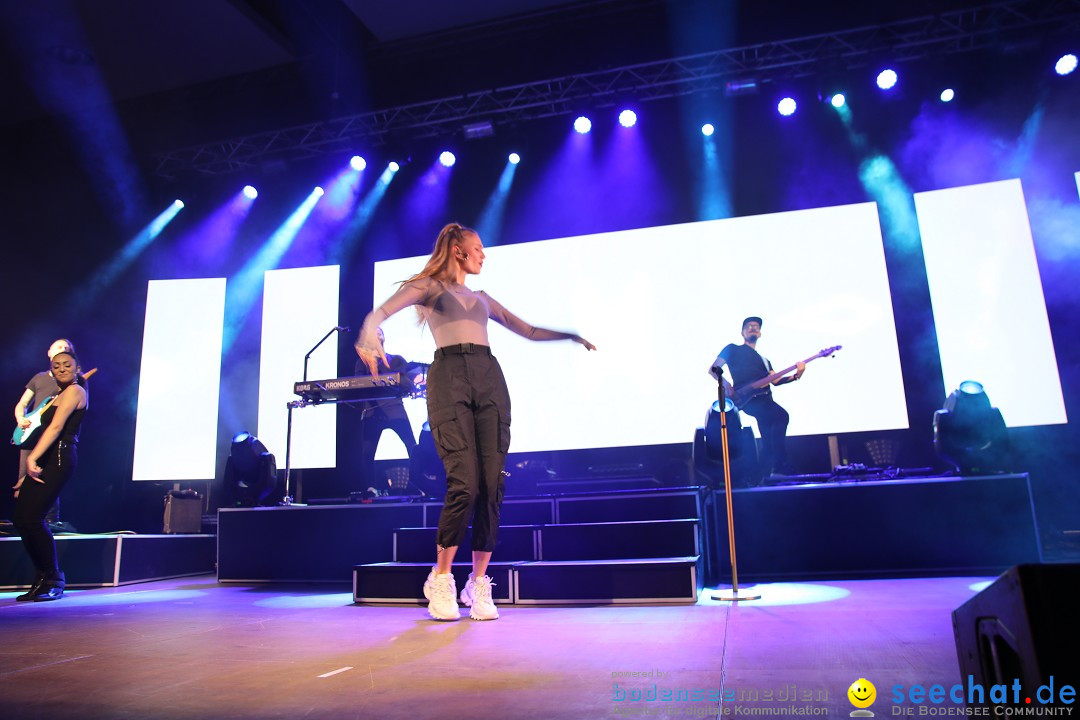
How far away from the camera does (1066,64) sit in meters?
6.27

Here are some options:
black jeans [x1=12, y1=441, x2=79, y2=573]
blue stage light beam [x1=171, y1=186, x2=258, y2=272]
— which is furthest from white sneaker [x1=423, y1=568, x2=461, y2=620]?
blue stage light beam [x1=171, y1=186, x2=258, y2=272]

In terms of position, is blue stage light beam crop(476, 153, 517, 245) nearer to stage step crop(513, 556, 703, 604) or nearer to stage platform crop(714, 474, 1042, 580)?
stage platform crop(714, 474, 1042, 580)

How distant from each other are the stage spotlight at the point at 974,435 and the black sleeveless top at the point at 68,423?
5588 millimetres

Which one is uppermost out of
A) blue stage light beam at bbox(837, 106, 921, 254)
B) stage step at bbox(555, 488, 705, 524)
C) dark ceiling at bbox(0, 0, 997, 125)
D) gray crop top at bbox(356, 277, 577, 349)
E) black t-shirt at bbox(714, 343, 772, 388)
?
dark ceiling at bbox(0, 0, 997, 125)

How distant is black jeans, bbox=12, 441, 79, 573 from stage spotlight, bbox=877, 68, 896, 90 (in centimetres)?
727

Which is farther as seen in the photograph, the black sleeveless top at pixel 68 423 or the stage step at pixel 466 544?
the black sleeveless top at pixel 68 423

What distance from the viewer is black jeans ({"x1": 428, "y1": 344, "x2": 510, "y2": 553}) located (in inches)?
114

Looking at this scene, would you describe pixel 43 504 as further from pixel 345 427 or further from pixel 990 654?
pixel 990 654

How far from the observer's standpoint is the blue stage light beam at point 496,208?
7684mm

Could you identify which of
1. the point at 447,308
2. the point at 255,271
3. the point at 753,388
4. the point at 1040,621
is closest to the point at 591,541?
the point at 447,308

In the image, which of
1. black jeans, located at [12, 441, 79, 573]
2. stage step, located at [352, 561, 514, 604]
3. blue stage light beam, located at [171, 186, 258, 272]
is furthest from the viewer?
blue stage light beam, located at [171, 186, 258, 272]

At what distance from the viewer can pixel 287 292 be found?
8.12 m

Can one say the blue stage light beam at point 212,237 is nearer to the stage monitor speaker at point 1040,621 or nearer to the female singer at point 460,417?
the female singer at point 460,417

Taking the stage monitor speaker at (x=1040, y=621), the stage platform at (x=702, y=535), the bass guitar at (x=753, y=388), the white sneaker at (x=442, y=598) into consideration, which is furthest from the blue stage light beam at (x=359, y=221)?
the stage monitor speaker at (x=1040, y=621)
